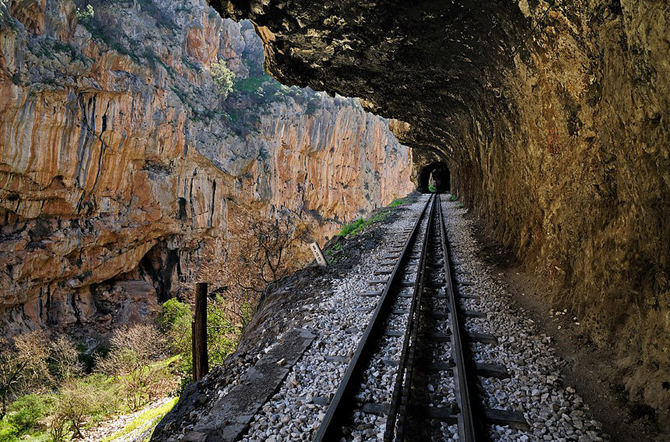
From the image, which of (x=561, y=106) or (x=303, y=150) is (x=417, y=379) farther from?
(x=303, y=150)

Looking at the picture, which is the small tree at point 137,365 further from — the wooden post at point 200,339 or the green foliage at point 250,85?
the green foliage at point 250,85

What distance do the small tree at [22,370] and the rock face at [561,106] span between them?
2328 centimetres

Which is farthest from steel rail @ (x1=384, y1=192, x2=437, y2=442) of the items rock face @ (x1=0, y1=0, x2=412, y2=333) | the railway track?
rock face @ (x1=0, y1=0, x2=412, y2=333)

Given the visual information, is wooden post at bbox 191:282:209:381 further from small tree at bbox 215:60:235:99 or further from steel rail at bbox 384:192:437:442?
small tree at bbox 215:60:235:99

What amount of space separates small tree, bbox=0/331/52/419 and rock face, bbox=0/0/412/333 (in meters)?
6.87

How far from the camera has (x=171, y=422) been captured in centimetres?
370

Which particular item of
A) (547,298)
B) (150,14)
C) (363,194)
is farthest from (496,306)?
(363,194)

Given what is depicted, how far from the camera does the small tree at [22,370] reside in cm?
1977

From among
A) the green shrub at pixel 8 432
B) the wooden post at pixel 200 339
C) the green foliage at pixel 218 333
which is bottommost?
the green shrub at pixel 8 432

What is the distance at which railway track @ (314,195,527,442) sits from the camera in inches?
118

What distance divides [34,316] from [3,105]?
1666 centimetres

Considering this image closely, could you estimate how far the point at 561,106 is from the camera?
500 cm

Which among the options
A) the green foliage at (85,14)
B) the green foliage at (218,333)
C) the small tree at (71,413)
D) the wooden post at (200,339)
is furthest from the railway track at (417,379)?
the green foliage at (85,14)

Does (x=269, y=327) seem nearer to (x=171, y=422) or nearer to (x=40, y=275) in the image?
(x=171, y=422)
